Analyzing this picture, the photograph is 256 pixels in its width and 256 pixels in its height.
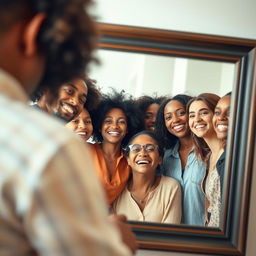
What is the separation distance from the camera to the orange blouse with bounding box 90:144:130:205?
1.95m

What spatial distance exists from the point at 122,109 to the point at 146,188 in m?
0.33

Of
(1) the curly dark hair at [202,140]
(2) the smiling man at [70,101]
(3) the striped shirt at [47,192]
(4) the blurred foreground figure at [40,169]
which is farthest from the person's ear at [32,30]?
(1) the curly dark hair at [202,140]

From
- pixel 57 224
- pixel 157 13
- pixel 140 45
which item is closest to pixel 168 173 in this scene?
pixel 140 45

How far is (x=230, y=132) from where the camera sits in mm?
2004

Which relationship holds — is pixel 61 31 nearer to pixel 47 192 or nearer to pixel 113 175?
pixel 47 192

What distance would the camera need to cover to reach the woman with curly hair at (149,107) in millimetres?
1958

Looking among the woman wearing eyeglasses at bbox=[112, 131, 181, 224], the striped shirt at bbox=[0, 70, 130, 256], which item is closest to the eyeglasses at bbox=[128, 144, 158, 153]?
the woman wearing eyeglasses at bbox=[112, 131, 181, 224]

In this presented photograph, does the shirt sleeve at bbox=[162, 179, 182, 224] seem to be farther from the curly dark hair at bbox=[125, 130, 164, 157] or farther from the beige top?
the curly dark hair at bbox=[125, 130, 164, 157]

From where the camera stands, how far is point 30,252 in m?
0.59

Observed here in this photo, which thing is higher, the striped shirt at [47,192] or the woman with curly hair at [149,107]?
the woman with curly hair at [149,107]

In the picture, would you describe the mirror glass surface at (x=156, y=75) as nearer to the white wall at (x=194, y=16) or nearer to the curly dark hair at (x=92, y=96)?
the curly dark hair at (x=92, y=96)

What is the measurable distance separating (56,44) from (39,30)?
28 mm

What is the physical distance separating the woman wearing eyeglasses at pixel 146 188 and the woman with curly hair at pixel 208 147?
5.1 inches

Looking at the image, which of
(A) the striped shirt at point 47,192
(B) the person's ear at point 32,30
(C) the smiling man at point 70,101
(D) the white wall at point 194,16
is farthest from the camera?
(D) the white wall at point 194,16
